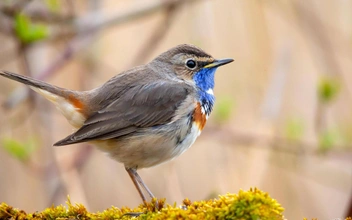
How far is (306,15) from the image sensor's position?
8977mm

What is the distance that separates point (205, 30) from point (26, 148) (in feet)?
10.6

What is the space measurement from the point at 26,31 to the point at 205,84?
8.11ft

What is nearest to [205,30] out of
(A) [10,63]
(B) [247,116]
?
(B) [247,116]

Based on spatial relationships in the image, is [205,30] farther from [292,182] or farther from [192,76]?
[292,182]

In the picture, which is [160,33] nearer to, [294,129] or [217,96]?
[217,96]

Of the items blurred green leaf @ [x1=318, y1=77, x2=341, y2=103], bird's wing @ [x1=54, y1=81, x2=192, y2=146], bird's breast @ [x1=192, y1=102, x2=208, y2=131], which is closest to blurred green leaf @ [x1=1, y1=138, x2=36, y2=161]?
bird's wing @ [x1=54, y1=81, x2=192, y2=146]

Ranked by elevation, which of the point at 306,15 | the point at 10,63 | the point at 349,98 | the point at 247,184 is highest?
the point at 10,63

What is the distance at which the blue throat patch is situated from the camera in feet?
18.5

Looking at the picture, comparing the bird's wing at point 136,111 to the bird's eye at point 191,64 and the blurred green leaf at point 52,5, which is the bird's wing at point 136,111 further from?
the blurred green leaf at point 52,5

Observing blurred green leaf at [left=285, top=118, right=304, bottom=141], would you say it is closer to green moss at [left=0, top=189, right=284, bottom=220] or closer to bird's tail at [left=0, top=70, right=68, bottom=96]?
bird's tail at [left=0, top=70, right=68, bottom=96]

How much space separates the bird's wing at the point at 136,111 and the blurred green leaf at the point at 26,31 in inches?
76.6

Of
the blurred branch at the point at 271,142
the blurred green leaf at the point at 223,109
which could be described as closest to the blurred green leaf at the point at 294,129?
the blurred branch at the point at 271,142

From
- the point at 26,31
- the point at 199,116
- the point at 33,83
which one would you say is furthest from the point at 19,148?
the point at 199,116

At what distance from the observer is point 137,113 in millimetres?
5309
